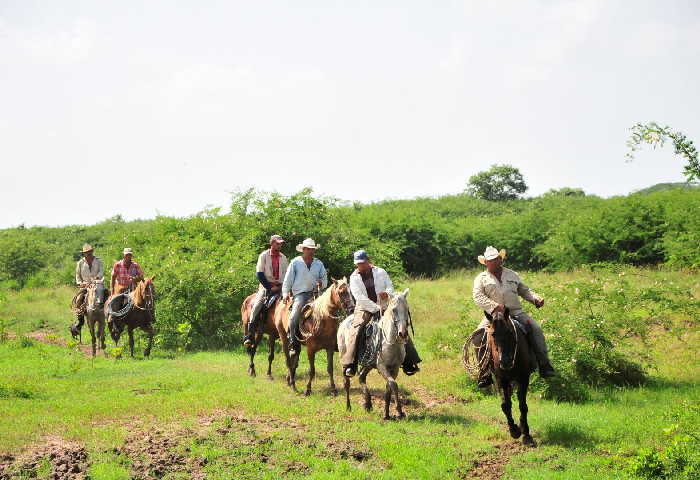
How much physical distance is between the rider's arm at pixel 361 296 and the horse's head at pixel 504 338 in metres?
2.13

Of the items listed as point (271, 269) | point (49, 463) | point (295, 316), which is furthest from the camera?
point (271, 269)

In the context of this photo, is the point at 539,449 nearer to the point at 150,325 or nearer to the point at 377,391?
the point at 377,391

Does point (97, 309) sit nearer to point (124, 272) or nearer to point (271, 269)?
point (124, 272)

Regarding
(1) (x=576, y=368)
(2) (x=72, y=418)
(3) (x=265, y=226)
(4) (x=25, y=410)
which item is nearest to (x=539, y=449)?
(1) (x=576, y=368)

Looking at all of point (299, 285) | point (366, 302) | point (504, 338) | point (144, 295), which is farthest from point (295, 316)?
point (144, 295)

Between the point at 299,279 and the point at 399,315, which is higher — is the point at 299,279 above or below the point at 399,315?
above

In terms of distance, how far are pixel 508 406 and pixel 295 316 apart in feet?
16.9

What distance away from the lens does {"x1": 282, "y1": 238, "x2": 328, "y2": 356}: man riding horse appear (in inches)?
535

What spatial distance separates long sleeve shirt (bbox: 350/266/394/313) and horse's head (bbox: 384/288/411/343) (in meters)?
0.56

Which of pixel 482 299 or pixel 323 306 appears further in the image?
pixel 323 306

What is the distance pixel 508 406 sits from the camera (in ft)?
32.2

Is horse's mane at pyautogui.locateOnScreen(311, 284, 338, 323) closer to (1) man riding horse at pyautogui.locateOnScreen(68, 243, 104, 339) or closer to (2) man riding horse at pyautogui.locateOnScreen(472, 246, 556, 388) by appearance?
(2) man riding horse at pyautogui.locateOnScreen(472, 246, 556, 388)

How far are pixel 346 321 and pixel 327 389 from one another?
2.27 meters

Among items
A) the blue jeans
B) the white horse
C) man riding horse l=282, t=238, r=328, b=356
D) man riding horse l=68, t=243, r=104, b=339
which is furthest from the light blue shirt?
man riding horse l=68, t=243, r=104, b=339
